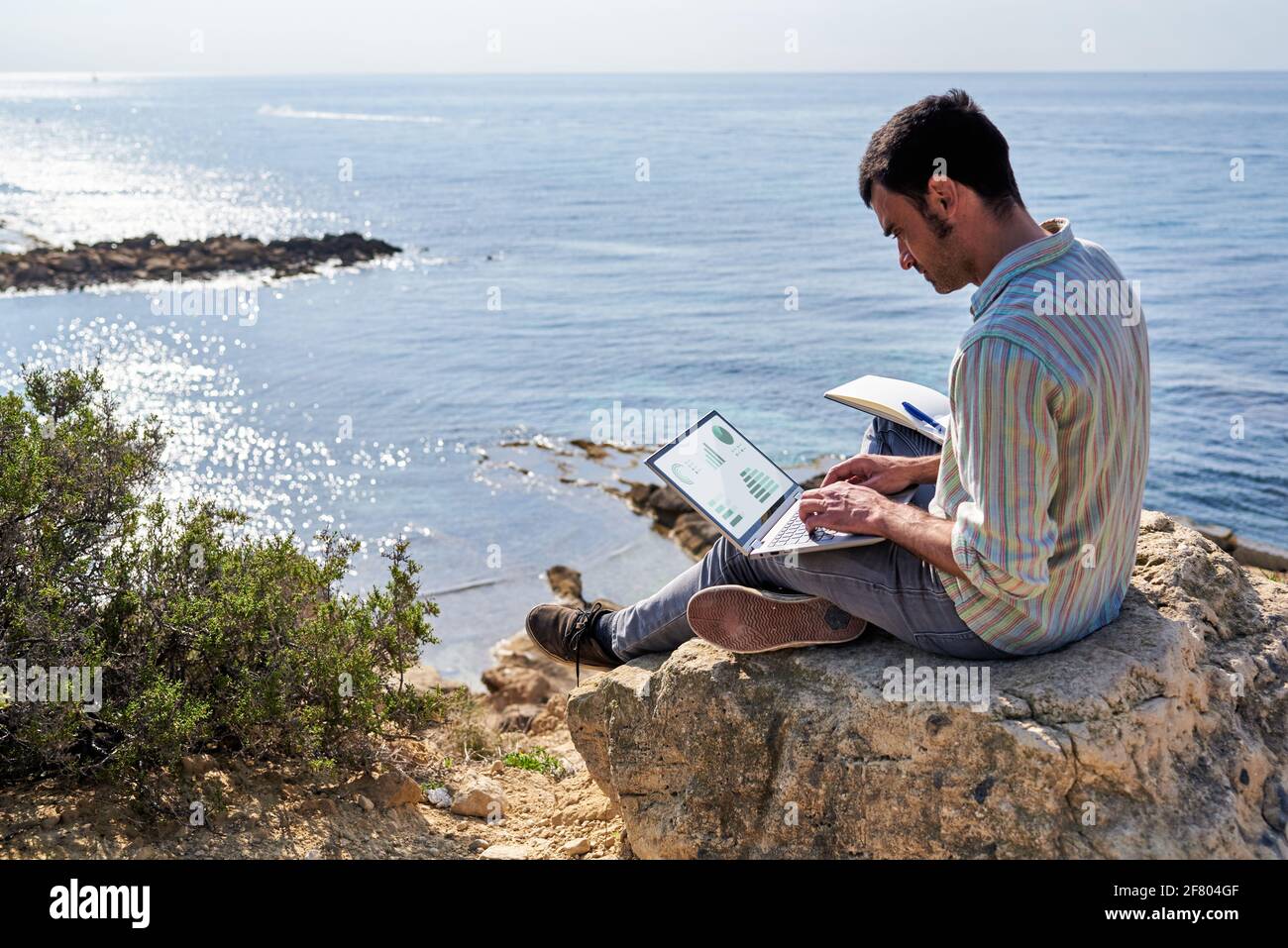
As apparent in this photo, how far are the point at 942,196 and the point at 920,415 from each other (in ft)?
4.19

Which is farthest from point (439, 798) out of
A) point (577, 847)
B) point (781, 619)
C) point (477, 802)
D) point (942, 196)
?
point (942, 196)

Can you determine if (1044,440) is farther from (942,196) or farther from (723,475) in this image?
(723,475)

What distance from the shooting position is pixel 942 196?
149 inches

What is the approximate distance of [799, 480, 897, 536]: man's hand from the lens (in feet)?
13.2

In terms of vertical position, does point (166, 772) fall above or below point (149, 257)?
below

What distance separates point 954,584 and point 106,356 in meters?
21.4

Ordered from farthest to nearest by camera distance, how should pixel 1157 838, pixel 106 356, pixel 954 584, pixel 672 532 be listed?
1. pixel 106 356
2. pixel 672 532
3. pixel 954 584
4. pixel 1157 838

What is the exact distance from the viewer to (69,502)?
17.7 feet

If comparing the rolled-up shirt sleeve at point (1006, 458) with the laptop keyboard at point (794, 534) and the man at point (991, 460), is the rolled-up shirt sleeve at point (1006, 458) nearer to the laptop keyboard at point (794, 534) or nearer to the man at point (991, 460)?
the man at point (991, 460)

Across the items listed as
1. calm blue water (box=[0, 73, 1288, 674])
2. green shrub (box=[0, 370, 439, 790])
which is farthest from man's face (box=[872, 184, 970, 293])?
calm blue water (box=[0, 73, 1288, 674])

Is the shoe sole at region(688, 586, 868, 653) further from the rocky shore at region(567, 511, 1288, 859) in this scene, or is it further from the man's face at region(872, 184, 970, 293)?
the man's face at region(872, 184, 970, 293)

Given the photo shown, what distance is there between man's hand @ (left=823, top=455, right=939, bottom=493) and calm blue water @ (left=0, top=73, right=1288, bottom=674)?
561 cm
